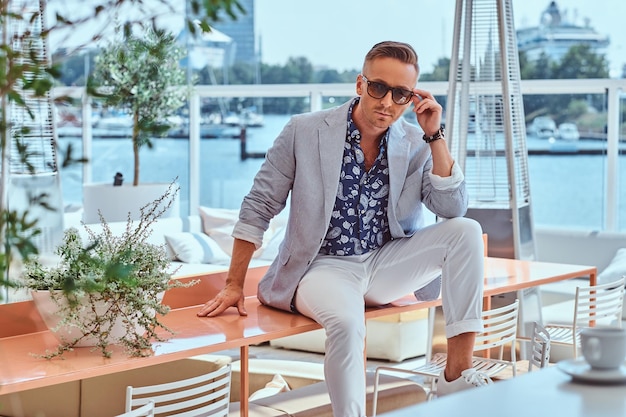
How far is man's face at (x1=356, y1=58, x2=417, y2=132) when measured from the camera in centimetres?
320

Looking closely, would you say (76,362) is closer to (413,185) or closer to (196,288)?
(196,288)

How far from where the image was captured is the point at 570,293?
6.20 m

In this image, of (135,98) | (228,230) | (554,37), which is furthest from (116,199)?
(554,37)

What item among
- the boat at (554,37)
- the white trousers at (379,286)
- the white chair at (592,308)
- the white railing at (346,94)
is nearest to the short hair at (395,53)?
the white trousers at (379,286)

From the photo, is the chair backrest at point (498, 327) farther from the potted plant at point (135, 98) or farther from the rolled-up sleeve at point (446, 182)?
the potted plant at point (135, 98)

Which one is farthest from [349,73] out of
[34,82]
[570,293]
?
[34,82]

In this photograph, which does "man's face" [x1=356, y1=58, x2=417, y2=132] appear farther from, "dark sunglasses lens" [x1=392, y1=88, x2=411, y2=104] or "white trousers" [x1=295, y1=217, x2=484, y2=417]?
"white trousers" [x1=295, y1=217, x2=484, y2=417]

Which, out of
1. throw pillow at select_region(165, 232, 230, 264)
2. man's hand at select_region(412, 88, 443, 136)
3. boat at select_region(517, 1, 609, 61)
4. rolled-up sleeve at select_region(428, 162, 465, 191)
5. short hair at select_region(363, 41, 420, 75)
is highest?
boat at select_region(517, 1, 609, 61)

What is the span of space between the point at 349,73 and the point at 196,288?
721 cm

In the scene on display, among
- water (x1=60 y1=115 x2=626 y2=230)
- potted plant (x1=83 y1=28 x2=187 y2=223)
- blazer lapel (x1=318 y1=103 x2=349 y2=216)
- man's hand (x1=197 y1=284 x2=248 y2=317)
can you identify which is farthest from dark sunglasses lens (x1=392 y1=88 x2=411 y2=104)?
potted plant (x1=83 y1=28 x2=187 y2=223)

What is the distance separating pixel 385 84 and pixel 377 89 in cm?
3

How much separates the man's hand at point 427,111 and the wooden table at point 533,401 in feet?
5.79

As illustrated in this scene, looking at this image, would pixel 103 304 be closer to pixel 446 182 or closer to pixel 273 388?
pixel 273 388

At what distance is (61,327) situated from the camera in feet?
8.86
